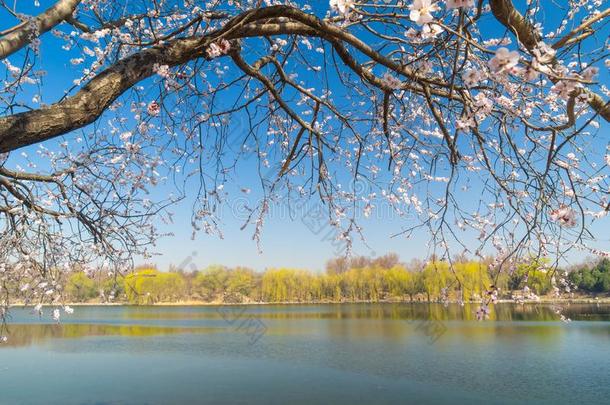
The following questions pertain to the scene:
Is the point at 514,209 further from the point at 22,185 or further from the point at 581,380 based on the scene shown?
the point at 581,380

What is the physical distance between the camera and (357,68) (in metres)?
2.41

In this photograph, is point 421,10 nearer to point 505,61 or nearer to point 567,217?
point 505,61

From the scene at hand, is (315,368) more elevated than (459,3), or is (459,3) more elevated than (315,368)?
(459,3)

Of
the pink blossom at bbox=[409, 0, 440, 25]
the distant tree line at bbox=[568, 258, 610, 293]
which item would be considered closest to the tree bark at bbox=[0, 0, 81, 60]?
the pink blossom at bbox=[409, 0, 440, 25]

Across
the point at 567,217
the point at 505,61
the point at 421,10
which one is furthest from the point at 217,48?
the point at 567,217

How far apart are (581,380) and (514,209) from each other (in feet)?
33.6

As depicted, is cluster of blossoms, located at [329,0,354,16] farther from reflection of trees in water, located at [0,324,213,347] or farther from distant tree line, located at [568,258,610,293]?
distant tree line, located at [568,258,610,293]

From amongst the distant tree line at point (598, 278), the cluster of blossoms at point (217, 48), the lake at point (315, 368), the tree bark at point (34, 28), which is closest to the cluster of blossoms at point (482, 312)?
the cluster of blossoms at point (217, 48)

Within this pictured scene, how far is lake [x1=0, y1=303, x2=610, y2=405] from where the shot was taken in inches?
353

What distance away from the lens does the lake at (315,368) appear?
8961mm

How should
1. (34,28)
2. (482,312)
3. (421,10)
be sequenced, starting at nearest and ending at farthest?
1. (421,10)
2. (34,28)
3. (482,312)

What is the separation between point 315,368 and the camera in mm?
11562

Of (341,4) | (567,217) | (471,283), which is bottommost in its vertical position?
(471,283)

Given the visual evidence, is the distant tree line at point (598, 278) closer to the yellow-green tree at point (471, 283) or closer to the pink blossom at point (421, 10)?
the yellow-green tree at point (471, 283)
